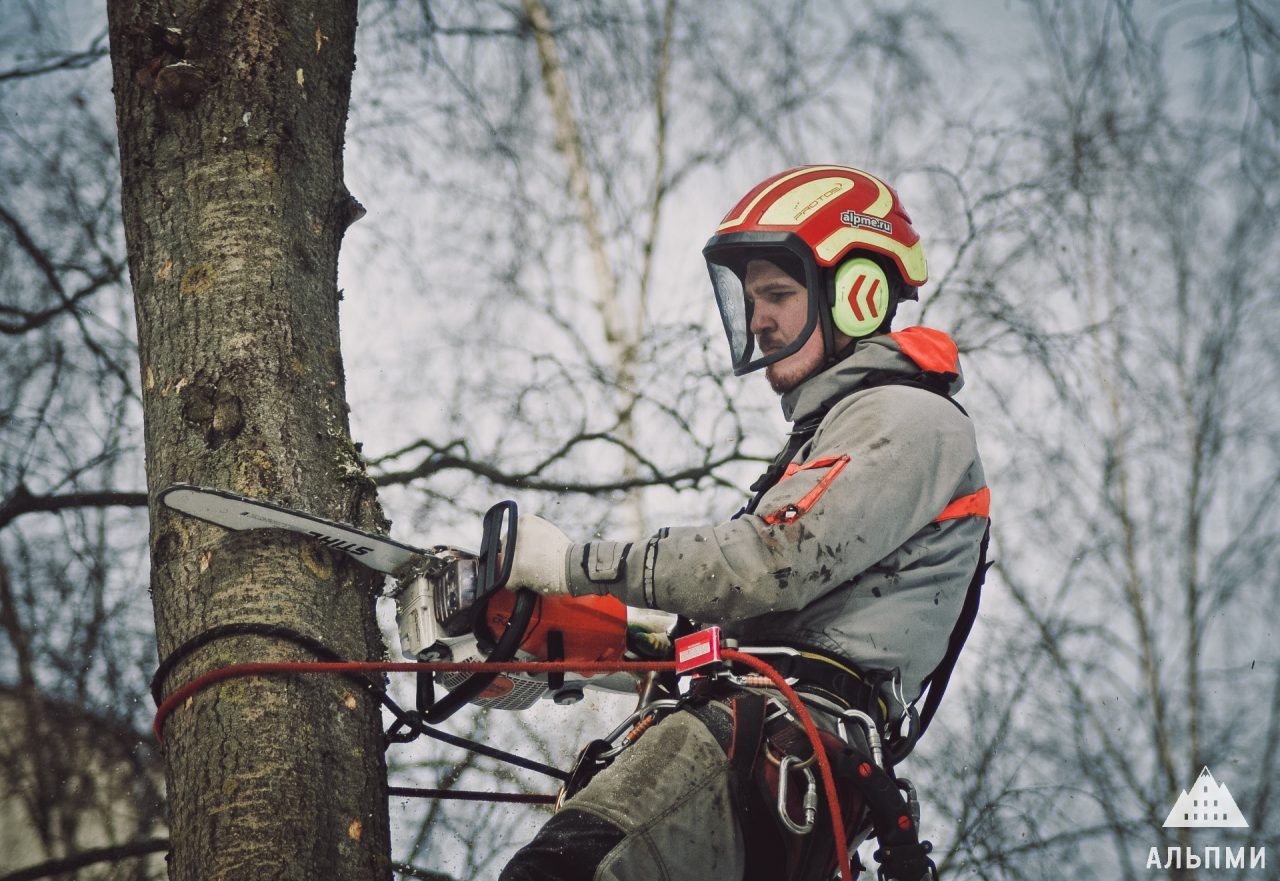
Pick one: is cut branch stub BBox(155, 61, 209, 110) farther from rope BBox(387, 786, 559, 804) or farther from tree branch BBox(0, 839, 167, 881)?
tree branch BBox(0, 839, 167, 881)

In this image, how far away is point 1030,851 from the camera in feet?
17.2

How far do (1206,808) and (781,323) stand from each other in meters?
4.70

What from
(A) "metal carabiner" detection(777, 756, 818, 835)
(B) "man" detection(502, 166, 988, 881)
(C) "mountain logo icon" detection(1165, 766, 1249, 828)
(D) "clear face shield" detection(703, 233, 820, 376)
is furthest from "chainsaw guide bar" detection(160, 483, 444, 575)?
(C) "mountain logo icon" detection(1165, 766, 1249, 828)

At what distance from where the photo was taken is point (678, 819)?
2125mm

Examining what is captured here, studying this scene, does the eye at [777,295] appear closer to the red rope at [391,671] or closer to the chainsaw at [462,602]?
the chainsaw at [462,602]

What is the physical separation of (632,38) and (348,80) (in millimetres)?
3559

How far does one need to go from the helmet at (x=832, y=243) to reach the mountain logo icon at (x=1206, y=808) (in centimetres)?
443

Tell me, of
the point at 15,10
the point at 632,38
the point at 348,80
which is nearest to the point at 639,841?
the point at 348,80

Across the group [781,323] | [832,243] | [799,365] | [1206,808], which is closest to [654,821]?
[799,365]

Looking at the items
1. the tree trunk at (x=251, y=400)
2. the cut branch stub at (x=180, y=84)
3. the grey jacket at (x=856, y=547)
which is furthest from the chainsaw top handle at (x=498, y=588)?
the cut branch stub at (x=180, y=84)

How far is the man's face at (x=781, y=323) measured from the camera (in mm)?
2875

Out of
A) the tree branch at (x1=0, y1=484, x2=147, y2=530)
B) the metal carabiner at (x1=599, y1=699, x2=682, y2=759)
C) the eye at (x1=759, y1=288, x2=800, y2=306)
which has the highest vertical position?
the eye at (x1=759, y1=288, x2=800, y2=306)

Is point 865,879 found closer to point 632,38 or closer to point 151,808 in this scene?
point 151,808

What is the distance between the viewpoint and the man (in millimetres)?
2127
